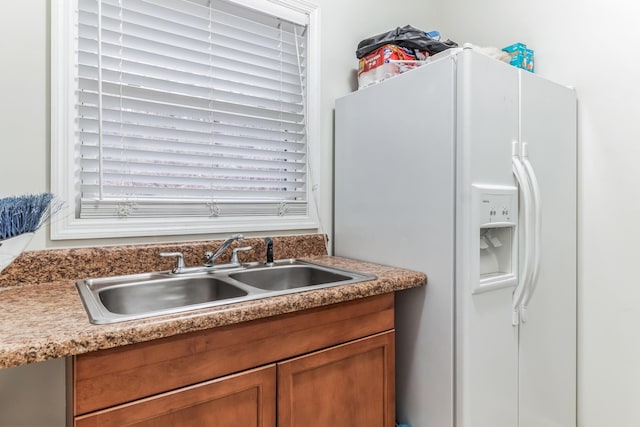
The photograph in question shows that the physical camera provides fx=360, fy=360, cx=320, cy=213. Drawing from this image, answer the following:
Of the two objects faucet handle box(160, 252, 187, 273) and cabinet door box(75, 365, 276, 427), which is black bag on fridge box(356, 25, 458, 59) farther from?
cabinet door box(75, 365, 276, 427)

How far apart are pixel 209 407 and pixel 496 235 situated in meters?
1.22

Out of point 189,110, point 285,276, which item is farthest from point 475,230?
point 189,110

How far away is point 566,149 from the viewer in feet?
5.52

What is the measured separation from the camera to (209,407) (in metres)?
0.98

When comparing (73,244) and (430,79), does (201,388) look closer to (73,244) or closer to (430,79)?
(73,244)

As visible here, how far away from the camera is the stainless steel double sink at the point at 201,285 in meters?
1.21

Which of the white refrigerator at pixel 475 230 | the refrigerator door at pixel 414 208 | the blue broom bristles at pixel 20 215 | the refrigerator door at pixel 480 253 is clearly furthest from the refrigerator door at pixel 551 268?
the blue broom bristles at pixel 20 215

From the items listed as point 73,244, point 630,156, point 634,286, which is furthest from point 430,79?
point 73,244

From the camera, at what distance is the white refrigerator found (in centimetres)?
129

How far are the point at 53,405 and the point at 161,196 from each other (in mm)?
835

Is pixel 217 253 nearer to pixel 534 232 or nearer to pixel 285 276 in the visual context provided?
pixel 285 276

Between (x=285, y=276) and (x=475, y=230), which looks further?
(x=285, y=276)

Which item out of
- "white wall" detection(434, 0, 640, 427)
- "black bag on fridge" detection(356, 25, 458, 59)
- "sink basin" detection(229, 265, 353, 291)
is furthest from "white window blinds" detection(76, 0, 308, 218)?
"white wall" detection(434, 0, 640, 427)

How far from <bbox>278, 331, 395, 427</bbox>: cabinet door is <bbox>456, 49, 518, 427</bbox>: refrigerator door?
266mm
